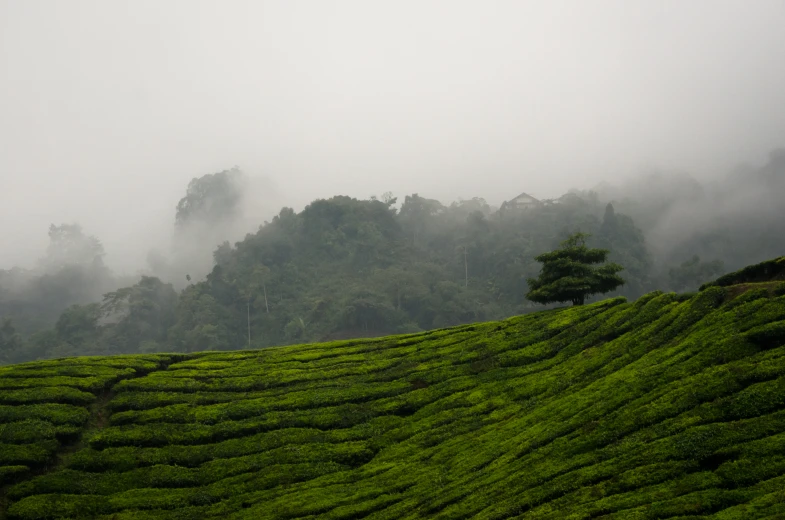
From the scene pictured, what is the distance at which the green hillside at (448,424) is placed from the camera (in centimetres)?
1700

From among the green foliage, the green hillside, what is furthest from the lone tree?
the green foliage

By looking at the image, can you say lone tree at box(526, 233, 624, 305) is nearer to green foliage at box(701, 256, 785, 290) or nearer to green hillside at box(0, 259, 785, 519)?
green hillside at box(0, 259, 785, 519)

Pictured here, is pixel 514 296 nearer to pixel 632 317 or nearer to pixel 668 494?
pixel 632 317

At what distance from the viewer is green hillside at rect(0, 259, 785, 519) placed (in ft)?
55.8

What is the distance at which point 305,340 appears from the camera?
92812 mm

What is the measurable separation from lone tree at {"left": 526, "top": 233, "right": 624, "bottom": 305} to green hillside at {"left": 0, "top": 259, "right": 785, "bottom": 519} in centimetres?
297

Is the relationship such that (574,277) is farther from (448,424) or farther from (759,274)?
(448,424)

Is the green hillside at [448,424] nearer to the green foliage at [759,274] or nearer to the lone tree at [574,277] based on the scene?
the green foliage at [759,274]

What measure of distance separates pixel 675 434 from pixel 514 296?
83.5m

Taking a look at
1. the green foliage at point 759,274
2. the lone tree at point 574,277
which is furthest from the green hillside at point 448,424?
the lone tree at point 574,277

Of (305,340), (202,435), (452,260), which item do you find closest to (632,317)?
(202,435)

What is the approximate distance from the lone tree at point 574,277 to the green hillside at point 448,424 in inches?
117

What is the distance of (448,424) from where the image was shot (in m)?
27.7

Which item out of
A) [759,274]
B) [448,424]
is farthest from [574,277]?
[448,424]
